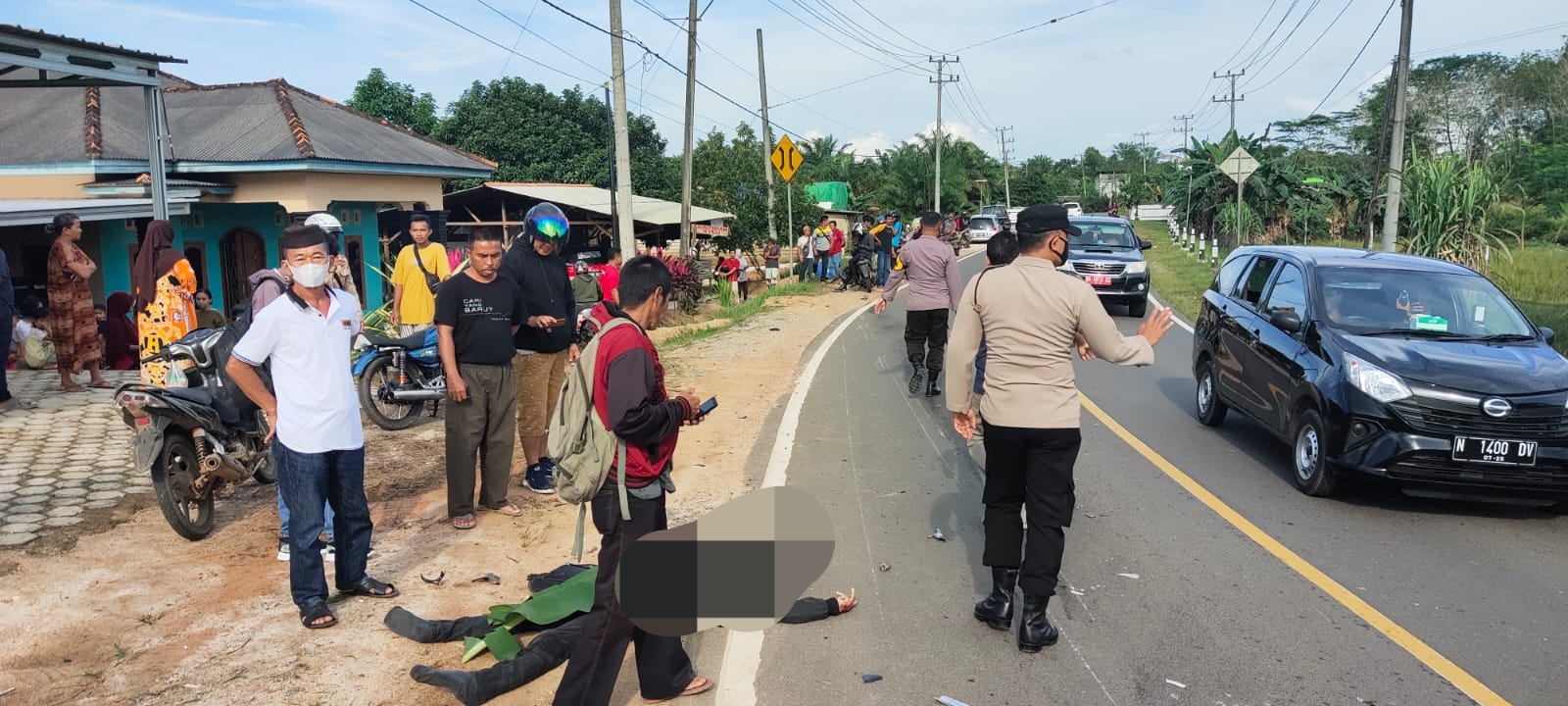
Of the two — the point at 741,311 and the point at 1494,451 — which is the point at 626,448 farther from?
the point at 741,311

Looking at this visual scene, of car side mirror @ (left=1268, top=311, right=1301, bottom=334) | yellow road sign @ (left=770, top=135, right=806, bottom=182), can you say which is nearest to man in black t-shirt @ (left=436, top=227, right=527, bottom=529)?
car side mirror @ (left=1268, top=311, right=1301, bottom=334)

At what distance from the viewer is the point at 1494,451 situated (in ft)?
20.9

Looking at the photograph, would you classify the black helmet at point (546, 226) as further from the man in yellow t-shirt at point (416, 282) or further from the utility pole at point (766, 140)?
the utility pole at point (766, 140)

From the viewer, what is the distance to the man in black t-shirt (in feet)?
20.8

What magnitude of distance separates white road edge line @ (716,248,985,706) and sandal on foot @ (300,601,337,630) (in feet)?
6.09

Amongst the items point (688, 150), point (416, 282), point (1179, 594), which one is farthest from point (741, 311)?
point (1179, 594)

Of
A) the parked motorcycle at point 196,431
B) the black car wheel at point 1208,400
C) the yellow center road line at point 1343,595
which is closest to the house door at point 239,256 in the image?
the parked motorcycle at point 196,431

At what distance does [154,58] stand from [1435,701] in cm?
1089

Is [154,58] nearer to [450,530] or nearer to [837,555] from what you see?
[450,530]

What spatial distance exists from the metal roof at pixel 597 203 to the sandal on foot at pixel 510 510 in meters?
22.5

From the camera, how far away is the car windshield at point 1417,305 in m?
7.58

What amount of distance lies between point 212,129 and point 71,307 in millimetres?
8232

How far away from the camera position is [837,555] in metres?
5.93

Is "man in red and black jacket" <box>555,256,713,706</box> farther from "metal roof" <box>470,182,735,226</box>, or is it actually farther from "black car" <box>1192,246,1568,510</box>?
"metal roof" <box>470,182,735,226</box>
